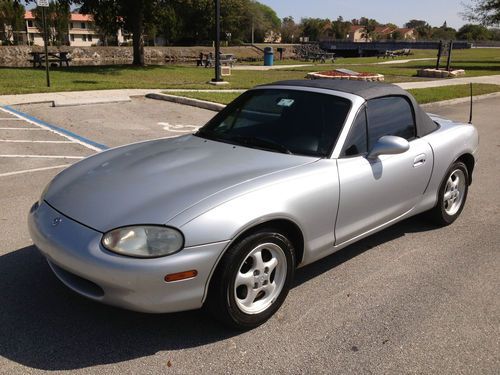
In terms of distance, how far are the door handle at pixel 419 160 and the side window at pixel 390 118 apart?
194mm

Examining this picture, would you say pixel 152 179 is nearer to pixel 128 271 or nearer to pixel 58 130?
pixel 128 271

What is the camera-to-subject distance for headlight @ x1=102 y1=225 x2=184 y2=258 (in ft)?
→ 8.55

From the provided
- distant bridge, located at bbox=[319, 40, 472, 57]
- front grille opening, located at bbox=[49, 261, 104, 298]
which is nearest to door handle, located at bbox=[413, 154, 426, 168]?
front grille opening, located at bbox=[49, 261, 104, 298]

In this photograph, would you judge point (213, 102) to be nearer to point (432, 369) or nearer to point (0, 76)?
point (432, 369)

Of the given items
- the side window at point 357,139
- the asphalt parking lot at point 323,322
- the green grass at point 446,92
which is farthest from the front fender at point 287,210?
the green grass at point 446,92

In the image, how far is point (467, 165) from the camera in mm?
5020

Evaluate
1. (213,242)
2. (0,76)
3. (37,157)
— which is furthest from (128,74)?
(213,242)

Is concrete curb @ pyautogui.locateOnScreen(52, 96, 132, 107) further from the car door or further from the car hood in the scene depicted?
the car door

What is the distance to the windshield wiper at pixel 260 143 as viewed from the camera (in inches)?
142

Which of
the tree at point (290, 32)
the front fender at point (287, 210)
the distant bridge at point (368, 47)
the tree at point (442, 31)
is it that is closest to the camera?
the front fender at point (287, 210)

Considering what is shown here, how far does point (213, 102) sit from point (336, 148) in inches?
361

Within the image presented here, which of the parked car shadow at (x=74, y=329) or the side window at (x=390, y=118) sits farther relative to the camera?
the side window at (x=390, y=118)

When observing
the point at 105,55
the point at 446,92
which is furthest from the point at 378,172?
the point at 105,55

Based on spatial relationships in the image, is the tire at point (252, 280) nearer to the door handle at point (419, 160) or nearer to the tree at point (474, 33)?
the door handle at point (419, 160)
